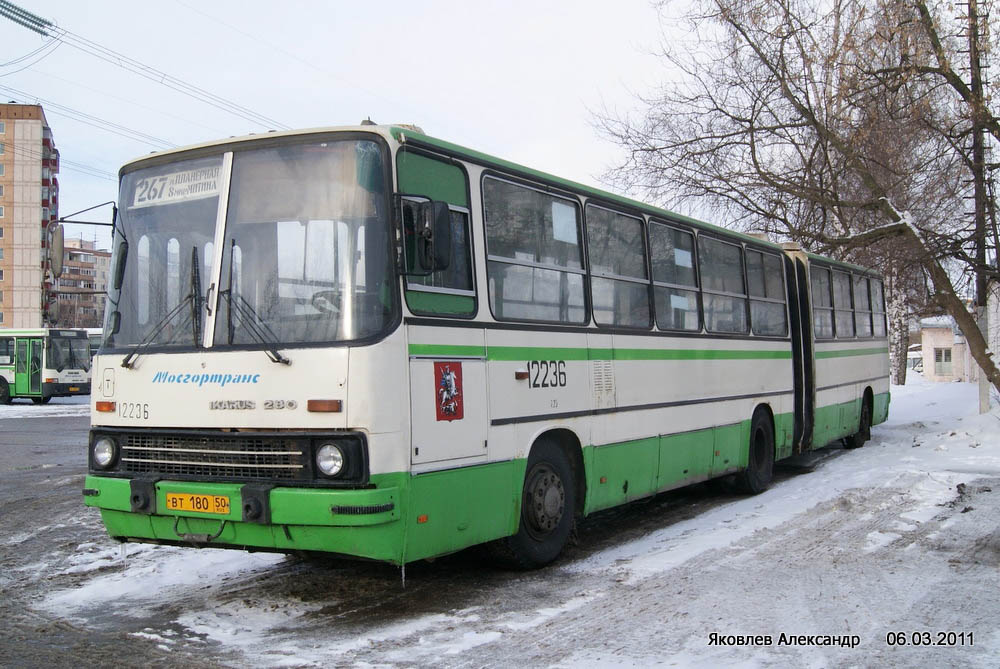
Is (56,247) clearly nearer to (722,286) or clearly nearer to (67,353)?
(722,286)

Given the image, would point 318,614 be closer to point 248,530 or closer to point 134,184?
point 248,530

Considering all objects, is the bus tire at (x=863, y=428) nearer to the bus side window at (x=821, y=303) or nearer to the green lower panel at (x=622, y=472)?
the bus side window at (x=821, y=303)

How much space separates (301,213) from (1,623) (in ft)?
10.5

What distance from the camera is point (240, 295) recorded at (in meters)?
6.07

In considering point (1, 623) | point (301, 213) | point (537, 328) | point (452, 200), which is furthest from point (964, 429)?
point (1, 623)

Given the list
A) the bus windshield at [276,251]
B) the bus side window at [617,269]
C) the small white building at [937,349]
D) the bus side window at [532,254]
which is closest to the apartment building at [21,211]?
the small white building at [937,349]

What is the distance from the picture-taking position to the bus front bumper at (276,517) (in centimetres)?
555

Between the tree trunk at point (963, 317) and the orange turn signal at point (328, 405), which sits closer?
the orange turn signal at point (328, 405)

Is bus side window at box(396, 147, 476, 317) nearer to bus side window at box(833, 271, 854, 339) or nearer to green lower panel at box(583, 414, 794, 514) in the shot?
green lower panel at box(583, 414, 794, 514)

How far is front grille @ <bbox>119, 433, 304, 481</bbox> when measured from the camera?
573 cm

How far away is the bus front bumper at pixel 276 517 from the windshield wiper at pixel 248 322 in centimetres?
85

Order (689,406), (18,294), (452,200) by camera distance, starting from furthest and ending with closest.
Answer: (18,294) → (689,406) → (452,200)

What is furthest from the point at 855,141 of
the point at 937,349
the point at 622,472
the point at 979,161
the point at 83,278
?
the point at 83,278

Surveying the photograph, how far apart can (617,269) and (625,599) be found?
3.39 m
